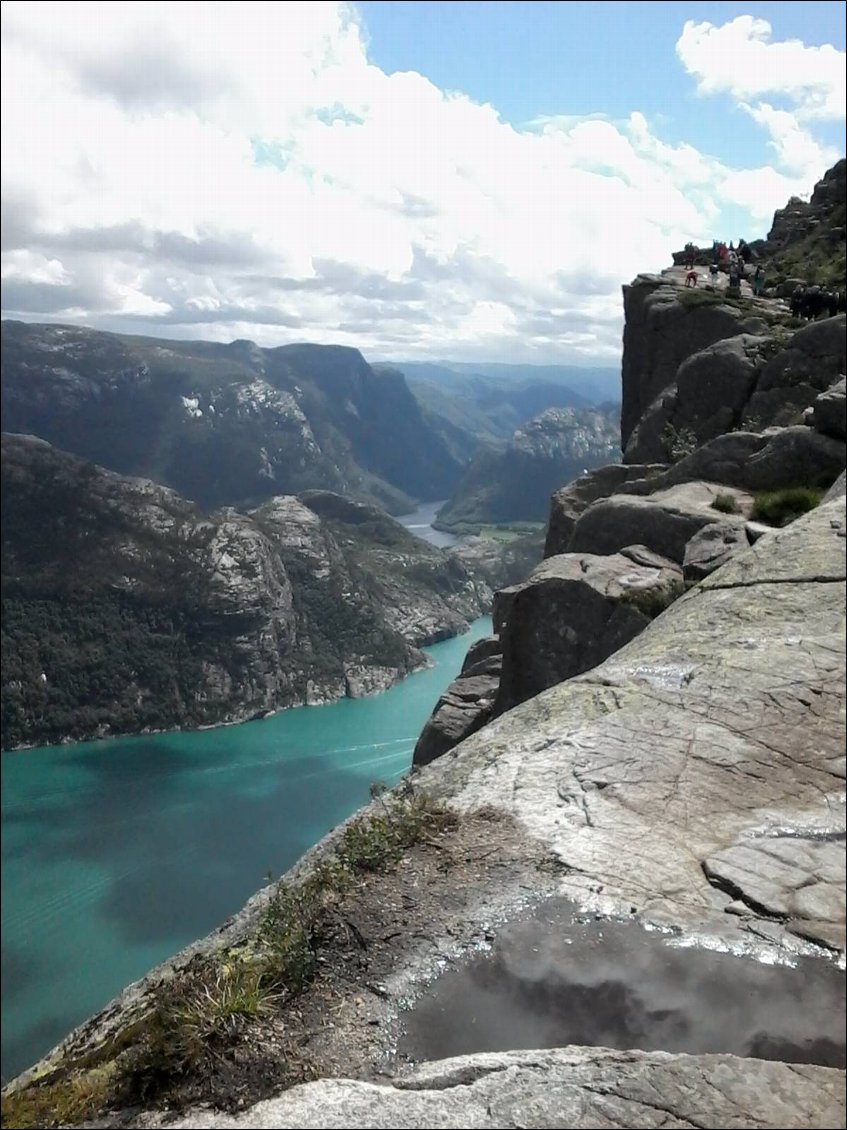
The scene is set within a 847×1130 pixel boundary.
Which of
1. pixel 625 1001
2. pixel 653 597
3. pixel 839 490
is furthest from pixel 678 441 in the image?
pixel 625 1001

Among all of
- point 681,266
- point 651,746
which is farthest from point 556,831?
point 681,266

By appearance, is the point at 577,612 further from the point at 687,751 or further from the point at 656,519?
the point at 687,751

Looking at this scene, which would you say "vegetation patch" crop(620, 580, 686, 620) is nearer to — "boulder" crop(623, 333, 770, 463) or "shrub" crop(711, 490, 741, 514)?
"shrub" crop(711, 490, 741, 514)

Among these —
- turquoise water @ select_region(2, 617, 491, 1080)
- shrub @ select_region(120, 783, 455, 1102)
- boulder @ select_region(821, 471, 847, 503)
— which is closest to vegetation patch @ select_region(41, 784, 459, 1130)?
shrub @ select_region(120, 783, 455, 1102)

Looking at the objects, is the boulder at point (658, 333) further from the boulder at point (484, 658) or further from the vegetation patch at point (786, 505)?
the vegetation patch at point (786, 505)

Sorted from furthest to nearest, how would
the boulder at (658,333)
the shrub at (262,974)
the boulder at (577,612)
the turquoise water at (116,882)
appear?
the turquoise water at (116,882)
the boulder at (658,333)
the boulder at (577,612)
the shrub at (262,974)

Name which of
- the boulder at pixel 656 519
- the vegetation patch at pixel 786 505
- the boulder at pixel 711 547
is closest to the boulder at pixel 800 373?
the boulder at pixel 656 519
